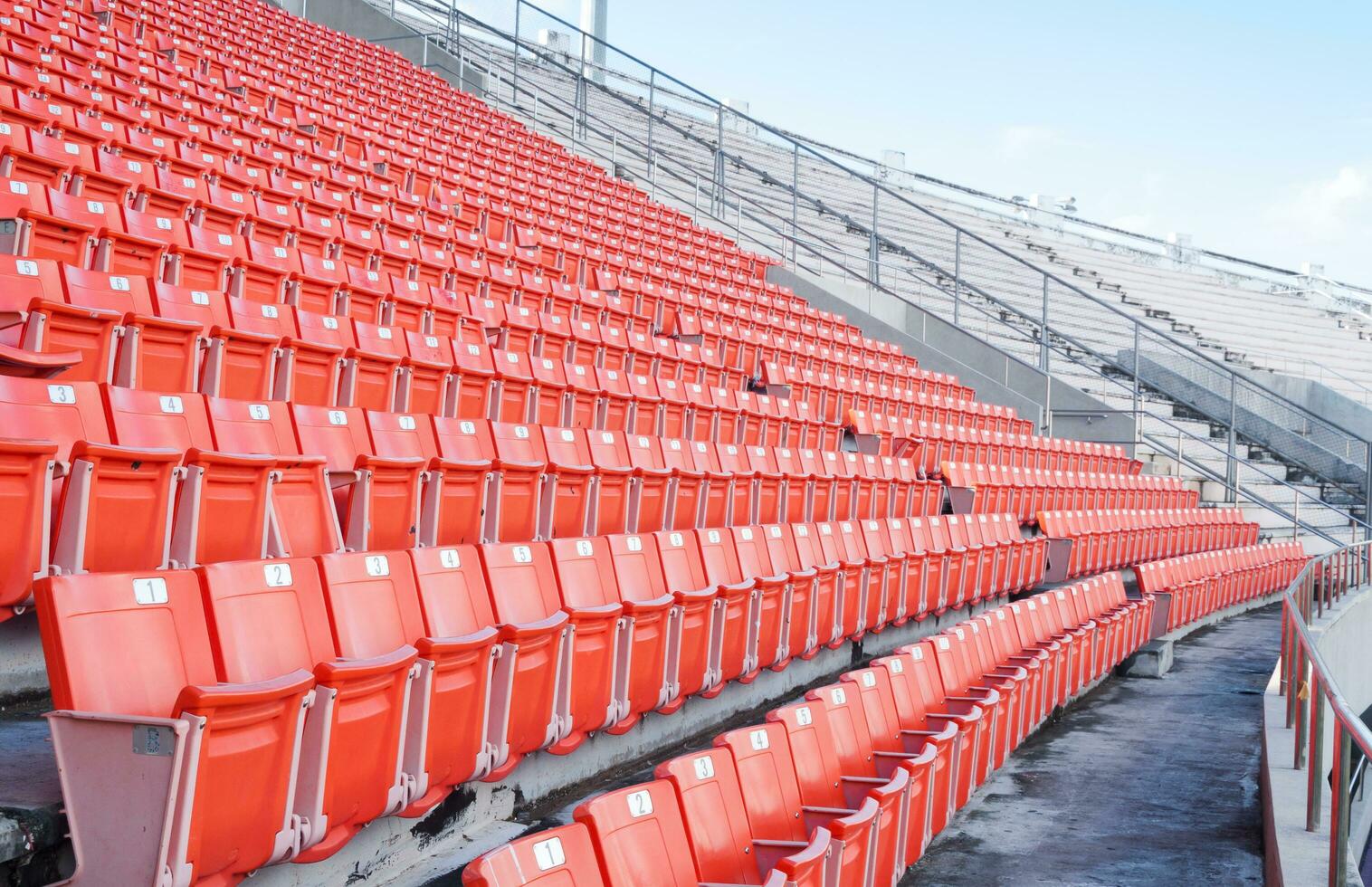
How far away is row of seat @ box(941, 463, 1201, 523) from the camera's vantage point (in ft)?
17.5

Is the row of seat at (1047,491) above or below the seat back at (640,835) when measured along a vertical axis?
above

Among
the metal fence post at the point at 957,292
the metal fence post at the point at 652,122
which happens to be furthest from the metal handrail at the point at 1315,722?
the metal fence post at the point at 652,122

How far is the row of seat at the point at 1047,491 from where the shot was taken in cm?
535

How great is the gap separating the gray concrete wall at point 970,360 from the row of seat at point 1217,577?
115cm

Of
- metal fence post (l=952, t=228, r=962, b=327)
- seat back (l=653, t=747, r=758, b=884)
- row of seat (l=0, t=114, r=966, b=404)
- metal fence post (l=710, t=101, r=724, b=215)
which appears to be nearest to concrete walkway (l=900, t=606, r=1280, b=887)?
seat back (l=653, t=747, r=758, b=884)

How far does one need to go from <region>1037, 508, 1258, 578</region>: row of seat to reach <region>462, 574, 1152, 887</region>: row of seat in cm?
175

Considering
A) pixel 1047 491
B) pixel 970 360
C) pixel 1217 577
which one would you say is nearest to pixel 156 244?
pixel 1047 491

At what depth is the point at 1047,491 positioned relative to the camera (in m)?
5.87

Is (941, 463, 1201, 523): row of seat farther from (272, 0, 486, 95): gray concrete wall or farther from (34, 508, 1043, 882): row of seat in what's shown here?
(272, 0, 486, 95): gray concrete wall

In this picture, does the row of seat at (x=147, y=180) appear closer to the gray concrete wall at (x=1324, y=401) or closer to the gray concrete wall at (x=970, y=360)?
the gray concrete wall at (x=970, y=360)

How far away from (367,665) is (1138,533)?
527cm

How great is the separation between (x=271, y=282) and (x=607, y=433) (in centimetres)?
113

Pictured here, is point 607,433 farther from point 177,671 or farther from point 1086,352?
point 1086,352

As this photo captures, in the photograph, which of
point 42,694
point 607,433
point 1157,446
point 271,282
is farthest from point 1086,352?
point 42,694
